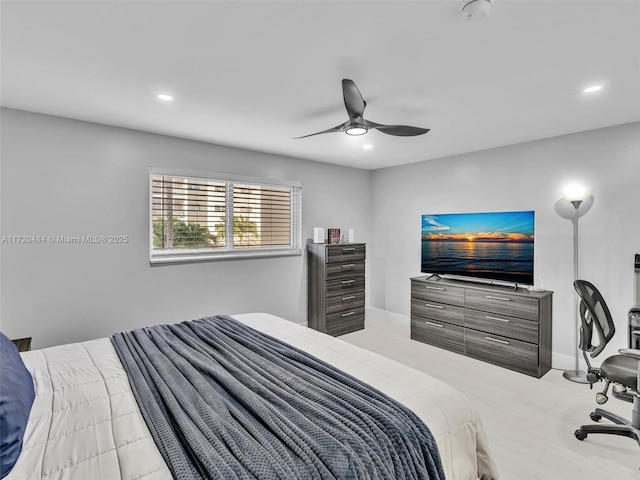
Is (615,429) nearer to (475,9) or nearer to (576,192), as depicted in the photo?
(576,192)

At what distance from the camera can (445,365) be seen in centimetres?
358

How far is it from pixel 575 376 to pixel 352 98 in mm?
3496

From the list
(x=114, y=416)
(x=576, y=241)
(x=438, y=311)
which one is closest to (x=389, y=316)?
(x=438, y=311)

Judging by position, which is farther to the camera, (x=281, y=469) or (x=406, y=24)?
(x=406, y=24)

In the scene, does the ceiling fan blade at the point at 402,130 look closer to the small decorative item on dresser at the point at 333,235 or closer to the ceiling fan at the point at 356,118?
the ceiling fan at the point at 356,118

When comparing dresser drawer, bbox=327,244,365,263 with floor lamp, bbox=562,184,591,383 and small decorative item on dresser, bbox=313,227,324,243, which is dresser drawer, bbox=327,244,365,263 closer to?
small decorative item on dresser, bbox=313,227,324,243

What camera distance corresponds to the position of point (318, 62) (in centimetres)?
197

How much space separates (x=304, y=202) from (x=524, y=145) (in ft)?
9.19

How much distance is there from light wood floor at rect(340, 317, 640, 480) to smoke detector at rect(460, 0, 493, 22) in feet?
8.35

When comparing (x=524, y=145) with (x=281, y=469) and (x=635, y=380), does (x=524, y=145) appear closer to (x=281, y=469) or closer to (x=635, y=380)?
(x=635, y=380)

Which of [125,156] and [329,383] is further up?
[125,156]

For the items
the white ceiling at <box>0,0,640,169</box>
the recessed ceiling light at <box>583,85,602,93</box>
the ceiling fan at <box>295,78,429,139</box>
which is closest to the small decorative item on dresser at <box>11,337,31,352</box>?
the white ceiling at <box>0,0,640,169</box>

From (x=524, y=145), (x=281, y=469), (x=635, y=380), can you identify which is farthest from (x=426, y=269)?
(x=281, y=469)

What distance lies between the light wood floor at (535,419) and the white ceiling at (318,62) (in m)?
2.50
